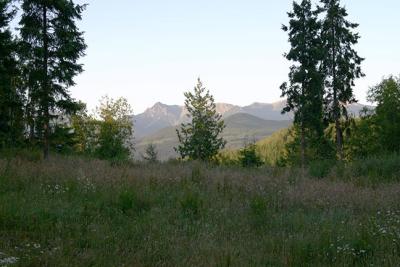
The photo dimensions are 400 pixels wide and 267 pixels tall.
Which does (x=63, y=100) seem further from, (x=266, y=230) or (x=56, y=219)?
(x=266, y=230)

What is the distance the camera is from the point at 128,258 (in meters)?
5.57

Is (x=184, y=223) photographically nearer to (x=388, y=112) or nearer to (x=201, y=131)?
(x=201, y=131)

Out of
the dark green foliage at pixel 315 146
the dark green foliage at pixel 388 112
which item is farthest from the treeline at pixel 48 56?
the dark green foliage at pixel 388 112

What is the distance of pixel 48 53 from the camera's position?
20312 millimetres

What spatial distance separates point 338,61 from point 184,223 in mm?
31232

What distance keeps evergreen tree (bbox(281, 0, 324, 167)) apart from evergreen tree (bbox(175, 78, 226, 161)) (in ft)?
24.5

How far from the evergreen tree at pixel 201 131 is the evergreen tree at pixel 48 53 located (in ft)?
54.7

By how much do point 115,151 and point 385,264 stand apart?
35.1 metres

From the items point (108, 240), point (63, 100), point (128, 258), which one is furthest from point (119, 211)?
point (63, 100)

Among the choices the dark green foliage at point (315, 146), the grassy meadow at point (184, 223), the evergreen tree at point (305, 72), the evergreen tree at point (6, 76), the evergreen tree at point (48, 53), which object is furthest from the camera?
the dark green foliage at point (315, 146)

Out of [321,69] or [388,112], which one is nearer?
[321,69]

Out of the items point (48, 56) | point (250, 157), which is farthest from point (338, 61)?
point (48, 56)

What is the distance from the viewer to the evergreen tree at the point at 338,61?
115 feet

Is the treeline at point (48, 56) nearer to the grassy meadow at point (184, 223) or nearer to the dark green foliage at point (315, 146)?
the grassy meadow at point (184, 223)
